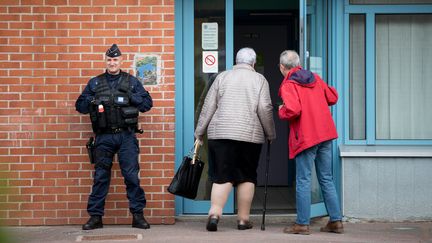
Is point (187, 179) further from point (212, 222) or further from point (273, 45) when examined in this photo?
point (273, 45)

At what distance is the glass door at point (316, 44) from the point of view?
274 inches

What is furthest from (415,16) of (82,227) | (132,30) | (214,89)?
(82,227)

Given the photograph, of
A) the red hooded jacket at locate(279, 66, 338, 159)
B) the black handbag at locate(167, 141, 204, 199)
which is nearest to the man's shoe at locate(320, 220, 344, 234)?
the red hooded jacket at locate(279, 66, 338, 159)

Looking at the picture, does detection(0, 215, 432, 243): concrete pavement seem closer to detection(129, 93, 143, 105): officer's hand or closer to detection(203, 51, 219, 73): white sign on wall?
detection(129, 93, 143, 105): officer's hand

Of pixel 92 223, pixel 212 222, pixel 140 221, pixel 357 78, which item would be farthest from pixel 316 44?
pixel 92 223

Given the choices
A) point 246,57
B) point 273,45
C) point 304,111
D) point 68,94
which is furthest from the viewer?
point 273,45

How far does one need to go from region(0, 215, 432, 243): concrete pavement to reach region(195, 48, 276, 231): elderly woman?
294 mm

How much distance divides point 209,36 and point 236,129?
1516 millimetres

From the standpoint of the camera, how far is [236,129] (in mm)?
6133

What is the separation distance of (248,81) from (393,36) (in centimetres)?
213

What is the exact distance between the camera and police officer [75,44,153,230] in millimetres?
6164

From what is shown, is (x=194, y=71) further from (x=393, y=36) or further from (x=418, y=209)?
(x=418, y=209)

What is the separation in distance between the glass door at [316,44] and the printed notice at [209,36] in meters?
0.99

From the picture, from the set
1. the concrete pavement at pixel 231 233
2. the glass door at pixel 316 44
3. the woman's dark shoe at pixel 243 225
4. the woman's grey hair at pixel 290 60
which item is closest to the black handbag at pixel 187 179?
the concrete pavement at pixel 231 233
